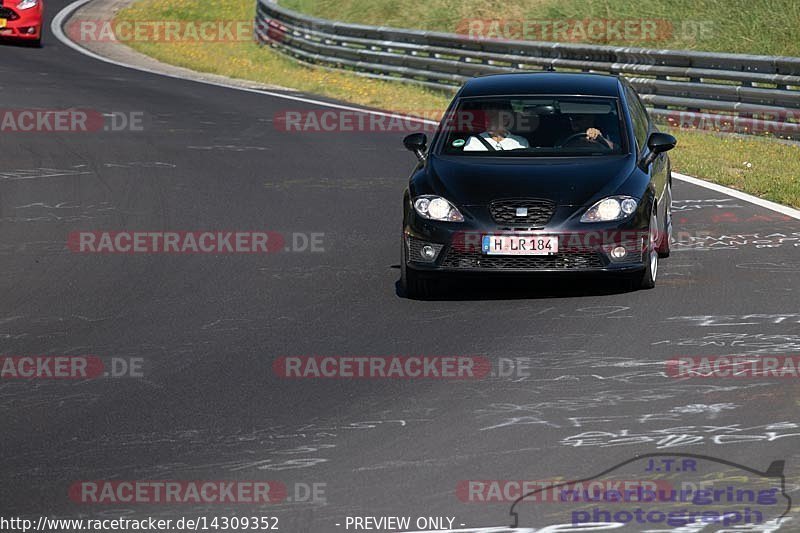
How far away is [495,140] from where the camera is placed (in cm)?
1170

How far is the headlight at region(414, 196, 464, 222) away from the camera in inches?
419

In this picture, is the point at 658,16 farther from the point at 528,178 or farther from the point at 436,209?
the point at 436,209

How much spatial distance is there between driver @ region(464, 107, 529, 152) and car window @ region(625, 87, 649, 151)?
3.04 feet

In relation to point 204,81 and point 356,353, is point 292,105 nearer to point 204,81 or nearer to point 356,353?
point 204,81

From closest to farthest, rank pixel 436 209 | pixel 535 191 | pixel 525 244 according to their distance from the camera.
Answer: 1. pixel 525 244
2. pixel 535 191
3. pixel 436 209

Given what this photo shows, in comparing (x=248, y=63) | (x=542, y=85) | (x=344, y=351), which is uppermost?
(x=542, y=85)

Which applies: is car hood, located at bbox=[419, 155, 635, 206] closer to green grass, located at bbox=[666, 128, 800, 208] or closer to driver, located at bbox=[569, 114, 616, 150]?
driver, located at bbox=[569, 114, 616, 150]

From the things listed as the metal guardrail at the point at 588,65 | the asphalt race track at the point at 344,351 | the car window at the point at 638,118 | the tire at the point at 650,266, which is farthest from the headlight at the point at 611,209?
the metal guardrail at the point at 588,65

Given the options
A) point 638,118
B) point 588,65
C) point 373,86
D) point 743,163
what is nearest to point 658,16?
point 373,86

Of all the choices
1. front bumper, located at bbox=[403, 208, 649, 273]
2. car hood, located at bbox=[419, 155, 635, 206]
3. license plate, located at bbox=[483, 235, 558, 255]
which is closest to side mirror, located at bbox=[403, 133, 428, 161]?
car hood, located at bbox=[419, 155, 635, 206]

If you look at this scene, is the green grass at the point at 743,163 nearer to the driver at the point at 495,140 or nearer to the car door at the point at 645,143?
the car door at the point at 645,143

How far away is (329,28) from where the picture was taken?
29297 millimetres

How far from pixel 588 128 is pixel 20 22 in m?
23.0

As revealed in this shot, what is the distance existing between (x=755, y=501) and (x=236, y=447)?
2.39m
